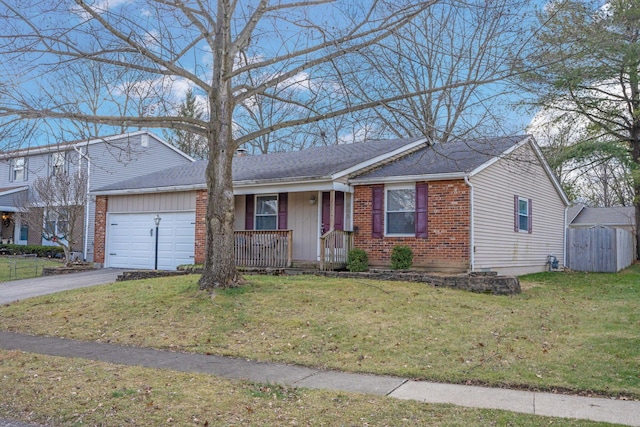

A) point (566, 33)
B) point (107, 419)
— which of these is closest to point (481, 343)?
point (107, 419)

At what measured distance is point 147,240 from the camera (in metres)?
19.7

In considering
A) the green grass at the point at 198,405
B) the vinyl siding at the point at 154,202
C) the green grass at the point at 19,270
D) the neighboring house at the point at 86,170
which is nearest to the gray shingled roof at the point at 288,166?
the vinyl siding at the point at 154,202

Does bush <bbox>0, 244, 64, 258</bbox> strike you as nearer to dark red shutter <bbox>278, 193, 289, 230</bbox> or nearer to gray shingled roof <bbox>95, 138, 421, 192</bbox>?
gray shingled roof <bbox>95, 138, 421, 192</bbox>

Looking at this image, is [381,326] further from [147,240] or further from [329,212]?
[147,240]

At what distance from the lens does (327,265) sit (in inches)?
584

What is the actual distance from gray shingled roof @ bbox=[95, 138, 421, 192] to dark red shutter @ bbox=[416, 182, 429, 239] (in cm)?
210

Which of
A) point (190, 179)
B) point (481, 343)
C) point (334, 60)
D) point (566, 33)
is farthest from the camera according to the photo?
point (190, 179)


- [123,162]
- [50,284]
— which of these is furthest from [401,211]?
[123,162]

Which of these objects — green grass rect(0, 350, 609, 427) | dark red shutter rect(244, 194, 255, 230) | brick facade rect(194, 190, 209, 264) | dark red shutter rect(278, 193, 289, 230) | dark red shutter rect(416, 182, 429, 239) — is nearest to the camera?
green grass rect(0, 350, 609, 427)

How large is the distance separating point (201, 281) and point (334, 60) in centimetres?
540

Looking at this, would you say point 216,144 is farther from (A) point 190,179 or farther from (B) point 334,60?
(A) point 190,179

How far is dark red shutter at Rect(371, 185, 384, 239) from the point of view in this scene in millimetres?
15297

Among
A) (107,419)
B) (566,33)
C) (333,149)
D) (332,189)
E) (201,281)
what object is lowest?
(107,419)

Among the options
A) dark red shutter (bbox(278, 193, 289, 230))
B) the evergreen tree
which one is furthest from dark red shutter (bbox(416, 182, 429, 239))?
the evergreen tree
